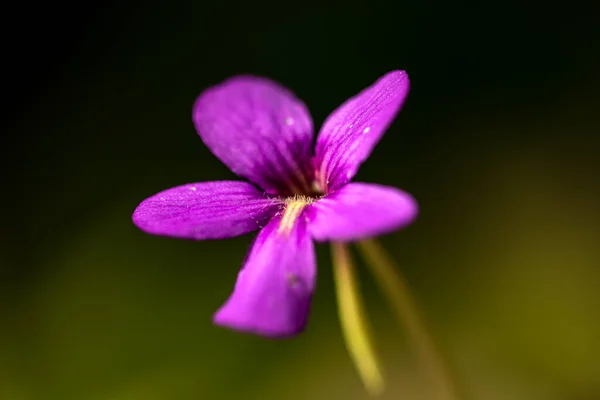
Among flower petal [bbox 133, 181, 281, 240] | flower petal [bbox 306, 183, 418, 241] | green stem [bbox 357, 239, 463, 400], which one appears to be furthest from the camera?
green stem [bbox 357, 239, 463, 400]

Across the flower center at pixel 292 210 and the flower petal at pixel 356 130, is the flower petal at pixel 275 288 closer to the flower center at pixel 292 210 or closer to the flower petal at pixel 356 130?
the flower center at pixel 292 210

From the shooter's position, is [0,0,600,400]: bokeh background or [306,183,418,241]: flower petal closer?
[306,183,418,241]: flower petal

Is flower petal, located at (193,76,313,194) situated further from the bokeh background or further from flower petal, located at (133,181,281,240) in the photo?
the bokeh background

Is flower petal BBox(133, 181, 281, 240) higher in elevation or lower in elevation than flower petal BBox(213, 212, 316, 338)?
higher

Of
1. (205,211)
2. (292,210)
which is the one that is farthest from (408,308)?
(205,211)

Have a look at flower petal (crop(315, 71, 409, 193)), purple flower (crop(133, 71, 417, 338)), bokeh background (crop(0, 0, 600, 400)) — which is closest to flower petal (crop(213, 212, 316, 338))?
purple flower (crop(133, 71, 417, 338))

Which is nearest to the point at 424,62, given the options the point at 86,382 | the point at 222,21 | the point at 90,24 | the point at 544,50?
the point at 544,50

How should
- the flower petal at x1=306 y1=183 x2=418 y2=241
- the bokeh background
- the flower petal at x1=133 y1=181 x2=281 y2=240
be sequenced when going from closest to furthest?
the flower petal at x1=306 y1=183 x2=418 y2=241, the flower petal at x1=133 y1=181 x2=281 y2=240, the bokeh background
